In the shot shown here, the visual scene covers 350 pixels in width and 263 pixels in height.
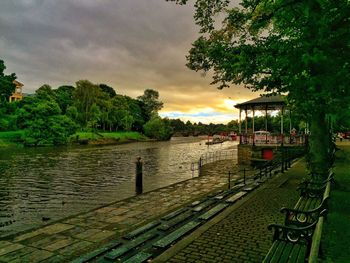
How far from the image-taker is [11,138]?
197 ft

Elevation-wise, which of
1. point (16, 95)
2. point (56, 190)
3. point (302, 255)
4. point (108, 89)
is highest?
point (108, 89)

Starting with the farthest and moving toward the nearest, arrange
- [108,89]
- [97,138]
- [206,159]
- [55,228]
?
[108,89], [97,138], [206,159], [55,228]

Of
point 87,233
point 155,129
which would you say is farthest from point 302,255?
point 155,129

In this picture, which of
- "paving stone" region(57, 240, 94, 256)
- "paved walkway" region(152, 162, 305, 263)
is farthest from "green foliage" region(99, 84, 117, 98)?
"paving stone" region(57, 240, 94, 256)

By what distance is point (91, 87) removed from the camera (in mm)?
86500

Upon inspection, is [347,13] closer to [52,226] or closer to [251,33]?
[251,33]

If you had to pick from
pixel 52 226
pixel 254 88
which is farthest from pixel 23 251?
pixel 254 88

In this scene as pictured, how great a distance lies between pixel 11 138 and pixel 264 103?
50.8 metres

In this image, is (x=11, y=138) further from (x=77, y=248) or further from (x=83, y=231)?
(x=77, y=248)

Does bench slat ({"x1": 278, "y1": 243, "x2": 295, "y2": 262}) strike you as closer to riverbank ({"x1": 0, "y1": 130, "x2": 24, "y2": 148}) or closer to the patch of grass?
riverbank ({"x1": 0, "y1": 130, "x2": 24, "y2": 148})

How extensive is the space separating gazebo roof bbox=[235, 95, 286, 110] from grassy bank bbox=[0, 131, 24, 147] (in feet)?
145

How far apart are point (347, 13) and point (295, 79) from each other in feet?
7.88

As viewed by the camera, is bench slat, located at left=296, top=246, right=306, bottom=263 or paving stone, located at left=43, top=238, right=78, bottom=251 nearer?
bench slat, located at left=296, top=246, right=306, bottom=263

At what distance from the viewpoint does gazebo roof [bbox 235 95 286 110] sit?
A: 29816 mm
